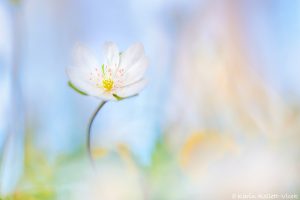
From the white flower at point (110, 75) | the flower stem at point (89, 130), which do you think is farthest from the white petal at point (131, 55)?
the flower stem at point (89, 130)

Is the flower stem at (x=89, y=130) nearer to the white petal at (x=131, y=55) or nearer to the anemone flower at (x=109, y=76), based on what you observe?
the anemone flower at (x=109, y=76)

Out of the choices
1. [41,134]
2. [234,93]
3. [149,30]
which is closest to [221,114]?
[234,93]

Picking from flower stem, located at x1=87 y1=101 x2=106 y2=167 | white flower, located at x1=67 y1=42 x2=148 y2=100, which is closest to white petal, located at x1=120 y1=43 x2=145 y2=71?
white flower, located at x1=67 y1=42 x2=148 y2=100

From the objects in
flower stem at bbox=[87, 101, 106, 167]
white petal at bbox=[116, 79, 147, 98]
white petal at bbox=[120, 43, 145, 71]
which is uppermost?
white petal at bbox=[120, 43, 145, 71]

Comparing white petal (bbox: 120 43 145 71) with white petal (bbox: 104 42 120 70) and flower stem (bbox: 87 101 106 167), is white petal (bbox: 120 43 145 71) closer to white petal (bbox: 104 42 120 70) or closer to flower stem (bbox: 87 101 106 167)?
white petal (bbox: 104 42 120 70)

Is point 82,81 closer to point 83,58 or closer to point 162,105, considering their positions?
point 83,58

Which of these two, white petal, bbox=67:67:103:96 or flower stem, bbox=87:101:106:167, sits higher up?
white petal, bbox=67:67:103:96

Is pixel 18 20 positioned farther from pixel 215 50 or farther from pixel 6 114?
pixel 215 50
